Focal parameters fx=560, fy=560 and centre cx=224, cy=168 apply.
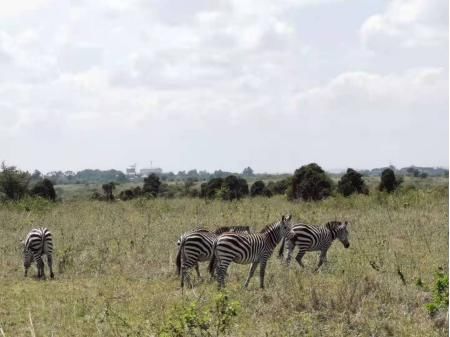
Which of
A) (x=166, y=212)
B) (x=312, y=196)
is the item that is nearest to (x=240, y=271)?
(x=166, y=212)

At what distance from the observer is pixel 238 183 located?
117ft

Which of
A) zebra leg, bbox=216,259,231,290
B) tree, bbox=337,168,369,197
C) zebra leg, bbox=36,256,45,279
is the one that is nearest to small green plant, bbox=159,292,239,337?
zebra leg, bbox=216,259,231,290

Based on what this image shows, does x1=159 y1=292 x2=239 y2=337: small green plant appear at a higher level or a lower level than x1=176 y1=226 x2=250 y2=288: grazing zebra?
lower

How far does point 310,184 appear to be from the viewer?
26516 millimetres

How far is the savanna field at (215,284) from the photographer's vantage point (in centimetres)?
707

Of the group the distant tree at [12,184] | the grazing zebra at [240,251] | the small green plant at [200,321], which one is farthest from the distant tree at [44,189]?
the small green plant at [200,321]

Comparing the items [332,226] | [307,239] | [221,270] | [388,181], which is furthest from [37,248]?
[388,181]

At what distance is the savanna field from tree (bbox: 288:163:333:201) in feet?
24.1

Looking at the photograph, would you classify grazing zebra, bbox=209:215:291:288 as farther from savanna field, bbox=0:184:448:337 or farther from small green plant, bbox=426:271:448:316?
small green plant, bbox=426:271:448:316

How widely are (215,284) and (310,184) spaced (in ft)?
56.4

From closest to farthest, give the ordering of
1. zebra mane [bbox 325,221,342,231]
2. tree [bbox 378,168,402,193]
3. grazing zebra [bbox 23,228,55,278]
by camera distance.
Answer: grazing zebra [bbox 23,228,55,278]
zebra mane [bbox 325,221,342,231]
tree [bbox 378,168,402,193]

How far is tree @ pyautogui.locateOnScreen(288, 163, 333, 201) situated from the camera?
26.4 meters

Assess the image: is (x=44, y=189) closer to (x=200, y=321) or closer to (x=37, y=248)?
(x=37, y=248)

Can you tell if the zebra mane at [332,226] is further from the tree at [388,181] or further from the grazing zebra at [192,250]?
the tree at [388,181]
